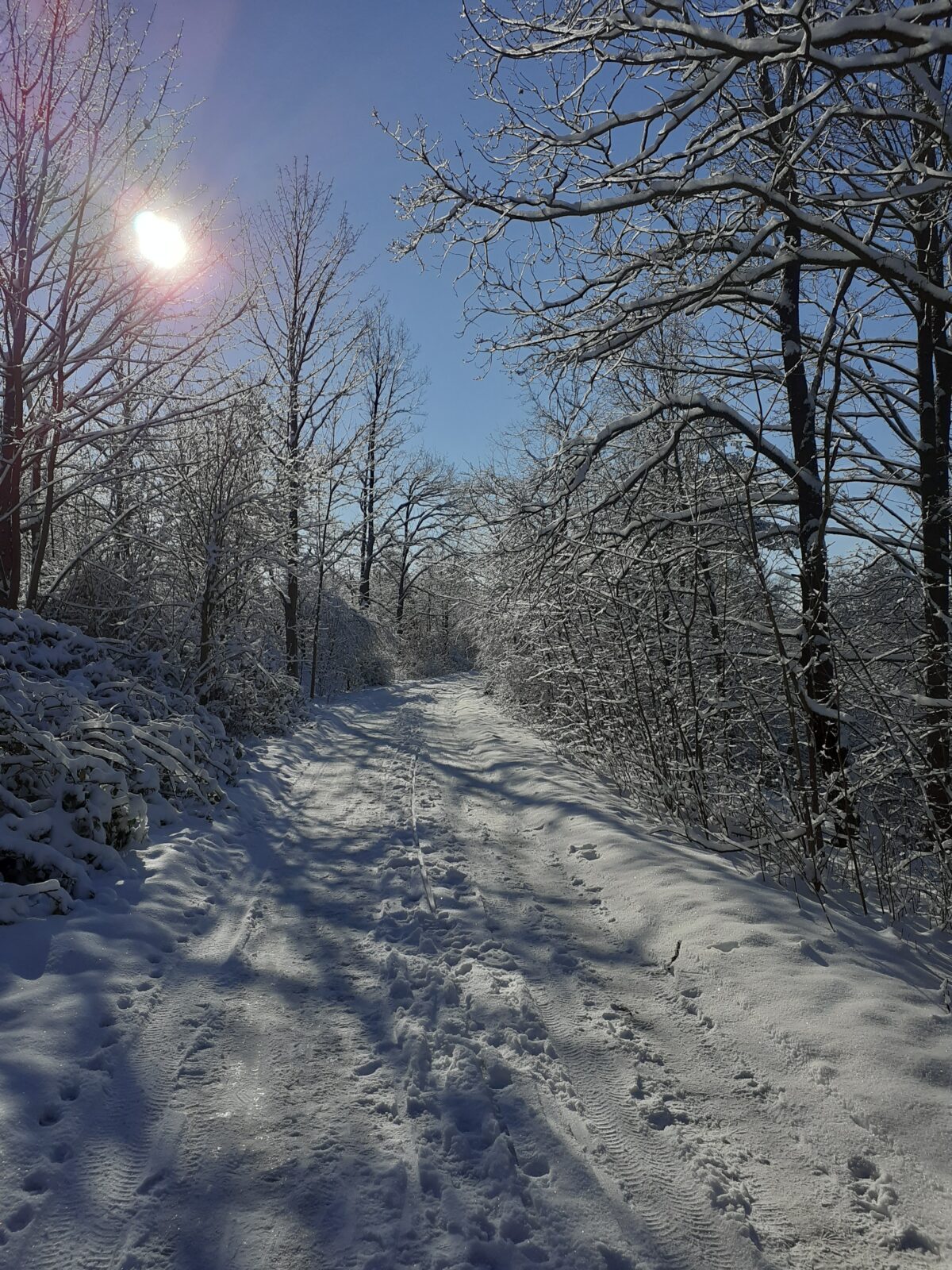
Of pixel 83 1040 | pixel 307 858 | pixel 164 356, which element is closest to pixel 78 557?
pixel 164 356

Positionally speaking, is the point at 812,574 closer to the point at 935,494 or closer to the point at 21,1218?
the point at 935,494

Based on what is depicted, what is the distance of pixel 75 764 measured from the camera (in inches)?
201

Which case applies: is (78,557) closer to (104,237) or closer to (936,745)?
(104,237)

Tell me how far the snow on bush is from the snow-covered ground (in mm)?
340

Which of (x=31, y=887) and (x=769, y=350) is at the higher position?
(x=769, y=350)

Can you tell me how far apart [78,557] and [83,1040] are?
700cm

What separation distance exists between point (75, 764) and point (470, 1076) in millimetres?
3710

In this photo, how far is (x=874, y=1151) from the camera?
8.18 ft

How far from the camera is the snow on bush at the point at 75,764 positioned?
445cm

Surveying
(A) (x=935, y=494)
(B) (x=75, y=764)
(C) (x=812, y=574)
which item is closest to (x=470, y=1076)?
(B) (x=75, y=764)

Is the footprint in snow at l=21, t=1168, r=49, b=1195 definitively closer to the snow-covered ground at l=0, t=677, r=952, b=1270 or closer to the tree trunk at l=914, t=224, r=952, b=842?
the snow-covered ground at l=0, t=677, r=952, b=1270

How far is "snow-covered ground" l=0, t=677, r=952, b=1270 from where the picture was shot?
Answer: 7.10 feet

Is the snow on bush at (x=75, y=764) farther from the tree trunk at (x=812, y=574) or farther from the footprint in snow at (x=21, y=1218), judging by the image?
the tree trunk at (x=812, y=574)

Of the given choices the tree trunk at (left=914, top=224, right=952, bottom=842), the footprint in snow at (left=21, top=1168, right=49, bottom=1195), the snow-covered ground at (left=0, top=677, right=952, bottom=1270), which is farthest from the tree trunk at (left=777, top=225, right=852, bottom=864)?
the footprint in snow at (left=21, top=1168, right=49, bottom=1195)
